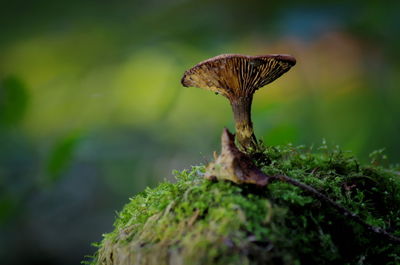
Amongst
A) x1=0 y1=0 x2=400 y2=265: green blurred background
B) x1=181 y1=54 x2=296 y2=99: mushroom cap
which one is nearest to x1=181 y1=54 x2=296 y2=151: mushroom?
x1=181 y1=54 x2=296 y2=99: mushroom cap

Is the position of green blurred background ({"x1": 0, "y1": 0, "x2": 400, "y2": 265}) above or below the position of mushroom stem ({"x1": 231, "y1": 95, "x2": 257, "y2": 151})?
above

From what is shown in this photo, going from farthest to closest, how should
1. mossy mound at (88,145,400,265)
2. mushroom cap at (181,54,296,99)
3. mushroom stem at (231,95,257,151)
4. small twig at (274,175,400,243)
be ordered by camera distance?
mushroom stem at (231,95,257,151) < mushroom cap at (181,54,296,99) < small twig at (274,175,400,243) < mossy mound at (88,145,400,265)

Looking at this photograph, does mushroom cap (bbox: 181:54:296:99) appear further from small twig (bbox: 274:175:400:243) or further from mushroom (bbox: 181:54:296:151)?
small twig (bbox: 274:175:400:243)

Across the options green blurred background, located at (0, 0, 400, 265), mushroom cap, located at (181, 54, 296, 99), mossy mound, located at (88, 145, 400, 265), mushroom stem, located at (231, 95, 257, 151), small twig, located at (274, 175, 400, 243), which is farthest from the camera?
green blurred background, located at (0, 0, 400, 265)

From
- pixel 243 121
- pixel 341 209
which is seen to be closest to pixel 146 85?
pixel 243 121

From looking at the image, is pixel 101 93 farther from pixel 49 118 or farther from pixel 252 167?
pixel 252 167

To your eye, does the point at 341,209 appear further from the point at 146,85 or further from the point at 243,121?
the point at 146,85

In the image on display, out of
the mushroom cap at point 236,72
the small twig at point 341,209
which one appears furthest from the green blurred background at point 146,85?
the small twig at point 341,209

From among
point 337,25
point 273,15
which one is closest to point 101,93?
point 273,15
